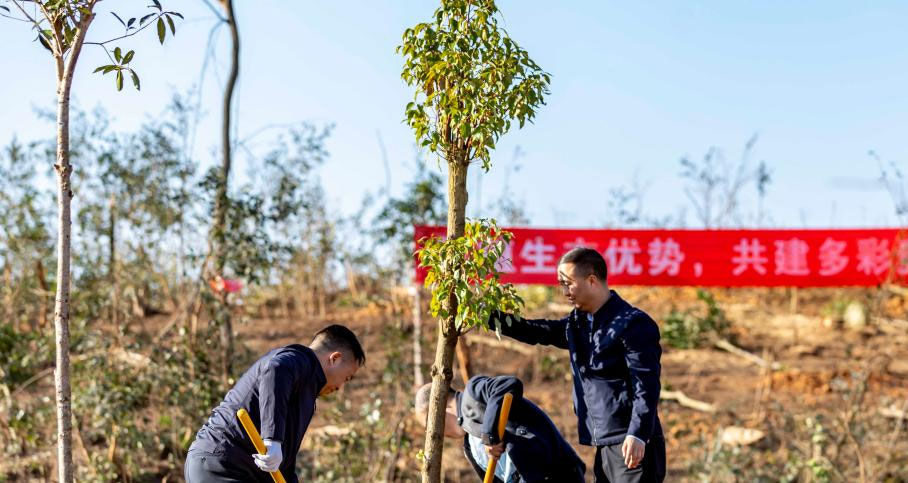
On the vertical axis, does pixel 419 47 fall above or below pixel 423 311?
above

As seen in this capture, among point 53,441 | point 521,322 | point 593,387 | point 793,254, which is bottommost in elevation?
point 53,441

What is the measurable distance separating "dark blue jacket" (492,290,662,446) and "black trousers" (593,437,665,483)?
0.05m

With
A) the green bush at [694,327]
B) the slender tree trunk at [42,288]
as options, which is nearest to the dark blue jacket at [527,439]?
the slender tree trunk at [42,288]

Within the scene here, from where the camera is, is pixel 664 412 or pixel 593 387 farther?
pixel 664 412

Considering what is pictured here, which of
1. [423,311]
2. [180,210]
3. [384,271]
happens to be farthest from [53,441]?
[423,311]

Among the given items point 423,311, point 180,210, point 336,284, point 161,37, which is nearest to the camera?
point 161,37

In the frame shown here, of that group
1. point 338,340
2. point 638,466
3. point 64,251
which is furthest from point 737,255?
point 64,251

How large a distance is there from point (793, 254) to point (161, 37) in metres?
6.71

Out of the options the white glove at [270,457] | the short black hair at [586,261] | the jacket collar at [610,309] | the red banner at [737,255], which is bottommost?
the white glove at [270,457]

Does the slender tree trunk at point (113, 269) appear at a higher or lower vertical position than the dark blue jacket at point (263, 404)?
higher

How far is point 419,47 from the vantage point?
3777 millimetres

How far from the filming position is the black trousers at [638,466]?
385 centimetres

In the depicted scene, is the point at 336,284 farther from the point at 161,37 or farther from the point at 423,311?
the point at 161,37

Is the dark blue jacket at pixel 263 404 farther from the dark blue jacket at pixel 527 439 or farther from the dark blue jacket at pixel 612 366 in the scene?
the dark blue jacket at pixel 612 366
